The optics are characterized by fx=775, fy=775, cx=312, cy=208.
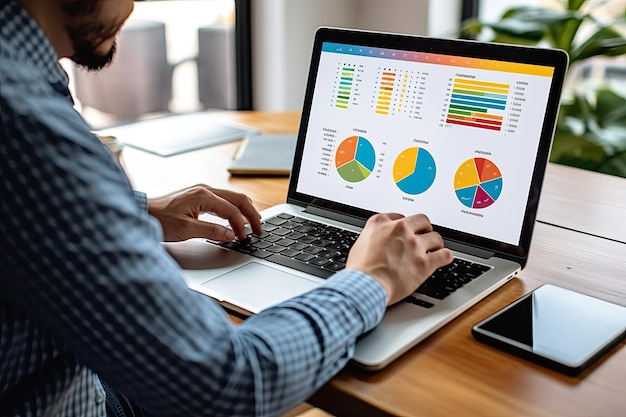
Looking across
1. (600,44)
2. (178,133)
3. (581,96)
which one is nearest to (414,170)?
(178,133)

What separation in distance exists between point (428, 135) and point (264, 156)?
1.63ft

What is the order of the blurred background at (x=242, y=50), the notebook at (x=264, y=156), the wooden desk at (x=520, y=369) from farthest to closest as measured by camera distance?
the blurred background at (x=242, y=50), the notebook at (x=264, y=156), the wooden desk at (x=520, y=369)

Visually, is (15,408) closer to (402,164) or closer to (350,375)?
(350,375)

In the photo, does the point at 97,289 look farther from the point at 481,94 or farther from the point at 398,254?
the point at 481,94

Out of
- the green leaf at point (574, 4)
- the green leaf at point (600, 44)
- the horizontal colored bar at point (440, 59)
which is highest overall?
the green leaf at point (574, 4)

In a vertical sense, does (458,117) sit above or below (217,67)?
above

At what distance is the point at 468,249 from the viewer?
3.46 feet

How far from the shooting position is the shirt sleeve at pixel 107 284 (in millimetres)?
629

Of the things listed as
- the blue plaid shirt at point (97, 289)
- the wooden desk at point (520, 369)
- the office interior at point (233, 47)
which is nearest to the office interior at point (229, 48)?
the office interior at point (233, 47)

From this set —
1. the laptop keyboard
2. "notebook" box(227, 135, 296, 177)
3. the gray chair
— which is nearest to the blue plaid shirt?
the laptop keyboard

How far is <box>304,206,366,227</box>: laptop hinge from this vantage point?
116 cm

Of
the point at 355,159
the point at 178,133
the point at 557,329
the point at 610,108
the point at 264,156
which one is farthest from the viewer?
the point at 610,108

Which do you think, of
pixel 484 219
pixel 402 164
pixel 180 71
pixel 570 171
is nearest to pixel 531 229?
pixel 484 219

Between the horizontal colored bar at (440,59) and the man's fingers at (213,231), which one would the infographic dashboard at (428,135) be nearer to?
the horizontal colored bar at (440,59)
